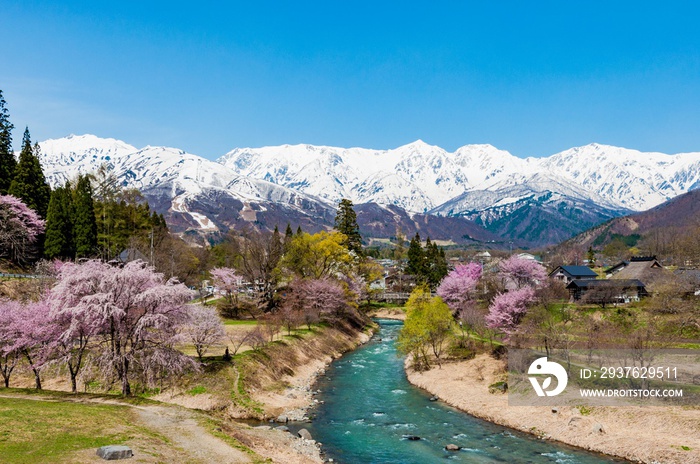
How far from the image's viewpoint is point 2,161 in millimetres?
76000

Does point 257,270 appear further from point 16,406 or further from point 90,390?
point 16,406

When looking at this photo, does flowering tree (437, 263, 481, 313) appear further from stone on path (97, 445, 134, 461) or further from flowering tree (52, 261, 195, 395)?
stone on path (97, 445, 134, 461)

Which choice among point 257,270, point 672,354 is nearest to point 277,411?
point 672,354

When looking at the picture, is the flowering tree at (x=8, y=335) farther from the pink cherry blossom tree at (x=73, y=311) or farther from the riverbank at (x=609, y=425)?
the riverbank at (x=609, y=425)

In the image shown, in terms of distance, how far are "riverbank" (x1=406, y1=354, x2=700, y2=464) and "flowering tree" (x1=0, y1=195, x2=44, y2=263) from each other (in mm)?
59536

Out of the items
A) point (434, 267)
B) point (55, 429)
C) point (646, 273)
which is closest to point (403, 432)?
point (55, 429)

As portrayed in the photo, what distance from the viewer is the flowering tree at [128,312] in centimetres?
3466

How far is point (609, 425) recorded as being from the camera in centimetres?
3162

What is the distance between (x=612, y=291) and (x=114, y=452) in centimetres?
6807

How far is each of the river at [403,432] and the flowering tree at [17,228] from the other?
47043 mm

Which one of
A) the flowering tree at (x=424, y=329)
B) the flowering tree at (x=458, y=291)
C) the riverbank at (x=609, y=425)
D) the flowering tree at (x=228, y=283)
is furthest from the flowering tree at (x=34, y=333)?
the flowering tree at (x=458, y=291)

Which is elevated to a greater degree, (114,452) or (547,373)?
(114,452)

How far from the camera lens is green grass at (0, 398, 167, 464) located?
20516 mm

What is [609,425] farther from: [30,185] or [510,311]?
[30,185]
